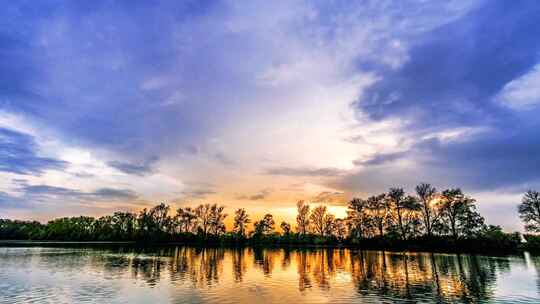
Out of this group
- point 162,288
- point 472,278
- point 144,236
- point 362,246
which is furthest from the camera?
point 144,236

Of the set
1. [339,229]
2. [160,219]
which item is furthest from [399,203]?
[160,219]

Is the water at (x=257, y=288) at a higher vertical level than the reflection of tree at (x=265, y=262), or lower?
higher

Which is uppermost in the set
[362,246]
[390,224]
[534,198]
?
[534,198]

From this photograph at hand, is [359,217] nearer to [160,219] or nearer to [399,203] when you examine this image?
[399,203]

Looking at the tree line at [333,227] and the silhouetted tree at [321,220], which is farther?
the silhouetted tree at [321,220]

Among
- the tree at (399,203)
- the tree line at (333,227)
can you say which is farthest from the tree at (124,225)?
the tree at (399,203)

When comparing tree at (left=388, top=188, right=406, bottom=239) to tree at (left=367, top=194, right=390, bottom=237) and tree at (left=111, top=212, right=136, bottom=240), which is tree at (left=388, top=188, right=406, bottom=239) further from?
tree at (left=111, top=212, right=136, bottom=240)

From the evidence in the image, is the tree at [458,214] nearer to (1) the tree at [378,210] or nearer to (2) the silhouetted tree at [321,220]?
(1) the tree at [378,210]

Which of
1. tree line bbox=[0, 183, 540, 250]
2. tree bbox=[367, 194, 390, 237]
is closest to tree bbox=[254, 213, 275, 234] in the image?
tree line bbox=[0, 183, 540, 250]

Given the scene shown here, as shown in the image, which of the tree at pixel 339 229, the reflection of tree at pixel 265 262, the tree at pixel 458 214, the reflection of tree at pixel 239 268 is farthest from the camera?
Answer: the tree at pixel 339 229

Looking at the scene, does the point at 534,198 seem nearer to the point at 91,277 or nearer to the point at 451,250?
the point at 451,250

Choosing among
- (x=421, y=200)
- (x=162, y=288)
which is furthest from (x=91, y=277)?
(x=421, y=200)

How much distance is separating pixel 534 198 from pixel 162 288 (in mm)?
89426

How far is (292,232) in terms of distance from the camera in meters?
164
